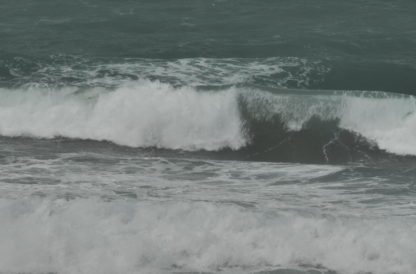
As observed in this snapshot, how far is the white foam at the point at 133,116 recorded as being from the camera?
24.5m

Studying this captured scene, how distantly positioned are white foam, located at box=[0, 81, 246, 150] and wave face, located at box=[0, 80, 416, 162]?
3cm

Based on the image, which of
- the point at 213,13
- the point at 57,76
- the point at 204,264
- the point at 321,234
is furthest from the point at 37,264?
the point at 213,13

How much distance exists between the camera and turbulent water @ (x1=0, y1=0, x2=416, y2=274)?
1592 centimetres

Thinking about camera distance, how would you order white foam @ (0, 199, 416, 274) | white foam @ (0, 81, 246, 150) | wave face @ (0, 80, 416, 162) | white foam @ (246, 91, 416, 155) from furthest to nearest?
1. white foam @ (0, 81, 246, 150)
2. white foam @ (246, 91, 416, 155)
3. wave face @ (0, 80, 416, 162)
4. white foam @ (0, 199, 416, 274)

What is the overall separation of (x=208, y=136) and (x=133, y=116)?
245cm

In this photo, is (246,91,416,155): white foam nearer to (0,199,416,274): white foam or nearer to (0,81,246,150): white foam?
(0,81,246,150): white foam

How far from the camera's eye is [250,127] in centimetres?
2478

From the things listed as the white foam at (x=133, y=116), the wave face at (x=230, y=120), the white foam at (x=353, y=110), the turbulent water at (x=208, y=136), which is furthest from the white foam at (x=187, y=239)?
the white foam at (x=353, y=110)

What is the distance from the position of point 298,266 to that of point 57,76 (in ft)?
46.2

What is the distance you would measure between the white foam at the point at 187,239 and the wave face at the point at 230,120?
696cm

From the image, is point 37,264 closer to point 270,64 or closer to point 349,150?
point 349,150

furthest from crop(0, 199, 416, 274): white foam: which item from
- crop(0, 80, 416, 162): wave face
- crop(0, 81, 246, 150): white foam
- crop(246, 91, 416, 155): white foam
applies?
crop(246, 91, 416, 155): white foam

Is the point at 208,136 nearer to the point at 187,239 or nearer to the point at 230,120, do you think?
the point at 230,120

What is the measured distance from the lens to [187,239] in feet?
52.8
